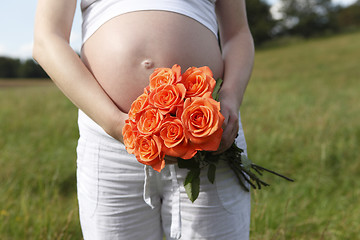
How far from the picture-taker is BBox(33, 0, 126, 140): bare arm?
1034 millimetres

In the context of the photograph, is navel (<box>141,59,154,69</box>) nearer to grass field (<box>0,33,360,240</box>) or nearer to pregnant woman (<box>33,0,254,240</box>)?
pregnant woman (<box>33,0,254,240</box>)

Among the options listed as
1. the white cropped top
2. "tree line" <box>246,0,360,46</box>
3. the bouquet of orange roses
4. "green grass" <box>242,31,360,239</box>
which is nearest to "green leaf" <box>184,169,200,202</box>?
the bouquet of orange roses

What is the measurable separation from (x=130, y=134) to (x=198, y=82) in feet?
0.90

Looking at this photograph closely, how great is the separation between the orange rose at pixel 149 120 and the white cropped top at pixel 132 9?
1.42ft

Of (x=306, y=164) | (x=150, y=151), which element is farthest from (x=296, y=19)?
(x=150, y=151)

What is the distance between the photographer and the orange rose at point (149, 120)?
93cm

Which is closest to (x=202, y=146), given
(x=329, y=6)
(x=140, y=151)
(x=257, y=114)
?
(x=140, y=151)

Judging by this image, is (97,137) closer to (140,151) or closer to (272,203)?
(140,151)

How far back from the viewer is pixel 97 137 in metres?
1.16

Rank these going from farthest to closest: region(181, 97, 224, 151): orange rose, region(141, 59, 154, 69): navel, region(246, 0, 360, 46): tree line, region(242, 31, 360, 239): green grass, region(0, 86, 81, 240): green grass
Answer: region(246, 0, 360, 46): tree line
region(242, 31, 360, 239): green grass
region(0, 86, 81, 240): green grass
region(141, 59, 154, 69): navel
region(181, 97, 224, 151): orange rose

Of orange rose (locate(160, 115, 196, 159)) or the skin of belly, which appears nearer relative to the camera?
orange rose (locate(160, 115, 196, 159))

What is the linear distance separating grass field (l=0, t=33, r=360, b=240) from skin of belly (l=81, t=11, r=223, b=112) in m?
1.16

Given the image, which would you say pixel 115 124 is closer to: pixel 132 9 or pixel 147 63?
pixel 147 63

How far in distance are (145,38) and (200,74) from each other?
283 millimetres
